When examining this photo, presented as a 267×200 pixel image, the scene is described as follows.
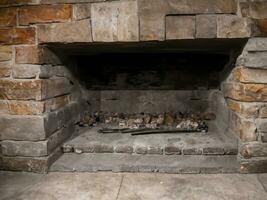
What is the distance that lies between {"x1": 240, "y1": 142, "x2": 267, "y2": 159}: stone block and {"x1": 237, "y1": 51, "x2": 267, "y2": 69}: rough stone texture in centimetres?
56

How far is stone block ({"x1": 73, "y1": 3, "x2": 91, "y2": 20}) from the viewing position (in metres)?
1.89

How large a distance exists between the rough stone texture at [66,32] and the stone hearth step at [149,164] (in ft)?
3.09

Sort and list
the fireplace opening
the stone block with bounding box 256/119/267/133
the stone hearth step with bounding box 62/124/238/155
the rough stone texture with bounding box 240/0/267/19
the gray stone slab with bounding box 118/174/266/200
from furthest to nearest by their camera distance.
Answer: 1. the fireplace opening
2. the stone hearth step with bounding box 62/124/238/155
3. the stone block with bounding box 256/119/267/133
4. the rough stone texture with bounding box 240/0/267/19
5. the gray stone slab with bounding box 118/174/266/200

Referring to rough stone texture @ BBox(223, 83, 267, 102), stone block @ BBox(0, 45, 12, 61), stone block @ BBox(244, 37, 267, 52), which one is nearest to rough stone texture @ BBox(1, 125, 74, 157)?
stone block @ BBox(0, 45, 12, 61)

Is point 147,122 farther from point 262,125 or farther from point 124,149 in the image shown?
point 262,125

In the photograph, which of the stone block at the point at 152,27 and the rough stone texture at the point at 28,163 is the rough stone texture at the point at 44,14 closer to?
the stone block at the point at 152,27

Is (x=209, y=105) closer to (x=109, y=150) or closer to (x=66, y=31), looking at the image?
(x=109, y=150)

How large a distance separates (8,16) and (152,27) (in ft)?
3.49

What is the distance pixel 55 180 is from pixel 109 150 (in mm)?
517

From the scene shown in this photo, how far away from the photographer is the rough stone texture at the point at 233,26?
1.81m

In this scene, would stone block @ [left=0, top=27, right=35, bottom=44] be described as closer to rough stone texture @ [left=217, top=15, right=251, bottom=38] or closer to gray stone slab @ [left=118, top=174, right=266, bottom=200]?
gray stone slab @ [left=118, top=174, right=266, bottom=200]

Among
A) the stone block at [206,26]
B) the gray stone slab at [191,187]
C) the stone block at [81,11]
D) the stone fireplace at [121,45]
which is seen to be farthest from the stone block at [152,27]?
the gray stone slab at [191,187]

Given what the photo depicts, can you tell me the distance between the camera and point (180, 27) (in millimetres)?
1850

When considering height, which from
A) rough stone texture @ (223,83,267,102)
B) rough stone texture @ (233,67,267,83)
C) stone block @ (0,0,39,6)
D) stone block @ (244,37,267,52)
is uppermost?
stone block @ (0,0,39,6)
